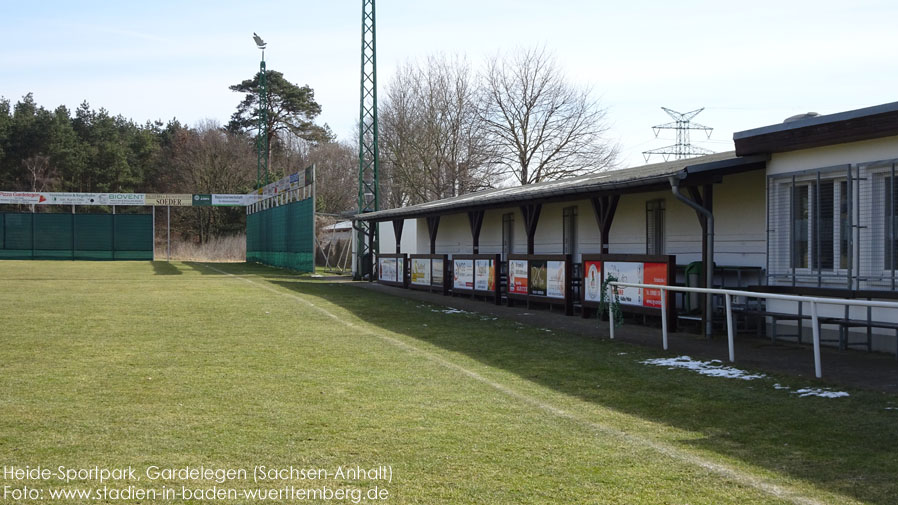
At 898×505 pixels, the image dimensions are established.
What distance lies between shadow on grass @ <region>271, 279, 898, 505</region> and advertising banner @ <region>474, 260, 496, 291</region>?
24.6 feet

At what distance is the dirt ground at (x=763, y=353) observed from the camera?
29.8 feet

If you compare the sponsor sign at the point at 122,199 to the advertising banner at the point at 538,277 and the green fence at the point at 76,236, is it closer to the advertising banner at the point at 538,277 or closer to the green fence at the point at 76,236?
the green fence at the point at 76,236

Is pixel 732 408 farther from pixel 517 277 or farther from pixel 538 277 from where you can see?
pixel 517 277

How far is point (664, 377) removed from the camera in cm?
937

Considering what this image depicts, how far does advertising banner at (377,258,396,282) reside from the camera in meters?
28.7

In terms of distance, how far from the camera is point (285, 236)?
42844 millimetres

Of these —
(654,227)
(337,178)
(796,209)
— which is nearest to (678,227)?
(654,227)

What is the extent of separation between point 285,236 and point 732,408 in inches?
1455

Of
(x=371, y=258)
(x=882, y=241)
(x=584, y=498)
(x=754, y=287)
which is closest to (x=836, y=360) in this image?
(x=882, y=241)

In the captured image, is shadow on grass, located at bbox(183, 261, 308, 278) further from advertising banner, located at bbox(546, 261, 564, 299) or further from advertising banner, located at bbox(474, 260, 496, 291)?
advertising banner, located at bbox(546, 261, 564, 299)

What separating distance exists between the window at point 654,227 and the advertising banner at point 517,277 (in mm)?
2790

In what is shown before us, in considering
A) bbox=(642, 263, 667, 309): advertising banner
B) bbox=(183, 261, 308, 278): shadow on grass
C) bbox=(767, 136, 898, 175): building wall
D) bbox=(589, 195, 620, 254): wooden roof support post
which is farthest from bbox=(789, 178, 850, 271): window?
bbox=(183, 261, 308, 278): shadow on grass

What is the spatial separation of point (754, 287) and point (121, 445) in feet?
33.8

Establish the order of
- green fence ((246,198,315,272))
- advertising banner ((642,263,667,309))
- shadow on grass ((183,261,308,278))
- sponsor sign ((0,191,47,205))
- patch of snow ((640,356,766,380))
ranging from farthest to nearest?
sponsor sign ((0,191,47,205))
green fence ((246,198,315,272))
shadow on grass ((183,261,308,278))
advertising banner ((642,263,667,309))
patch of snow ((640,356,766,380))
